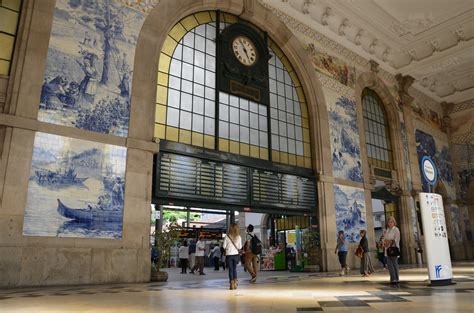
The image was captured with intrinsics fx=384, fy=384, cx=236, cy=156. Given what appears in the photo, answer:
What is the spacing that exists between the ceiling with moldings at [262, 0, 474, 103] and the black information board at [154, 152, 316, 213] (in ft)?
22.9

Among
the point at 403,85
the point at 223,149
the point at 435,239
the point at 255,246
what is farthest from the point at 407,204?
the point at 435,239

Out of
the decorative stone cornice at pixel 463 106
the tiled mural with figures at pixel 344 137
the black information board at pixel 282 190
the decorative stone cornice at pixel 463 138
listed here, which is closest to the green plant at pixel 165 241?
the black information board at pixel 282 190

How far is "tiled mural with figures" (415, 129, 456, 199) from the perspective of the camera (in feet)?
70.0

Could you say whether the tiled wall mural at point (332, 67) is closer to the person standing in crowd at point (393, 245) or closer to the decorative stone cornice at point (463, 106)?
the person standing in crowd at point (393, 245)

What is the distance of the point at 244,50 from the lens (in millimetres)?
13906

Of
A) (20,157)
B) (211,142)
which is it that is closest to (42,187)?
(20,157)

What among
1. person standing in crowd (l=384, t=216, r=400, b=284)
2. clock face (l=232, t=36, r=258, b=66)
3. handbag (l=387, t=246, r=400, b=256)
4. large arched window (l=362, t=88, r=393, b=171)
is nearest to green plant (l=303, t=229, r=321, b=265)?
large arched window (l=362, t=88, r=393, b=171)

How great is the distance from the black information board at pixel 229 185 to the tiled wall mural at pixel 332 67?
5079mm

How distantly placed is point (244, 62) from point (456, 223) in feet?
56.7

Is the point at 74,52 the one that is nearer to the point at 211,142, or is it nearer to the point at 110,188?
the point at 110,188

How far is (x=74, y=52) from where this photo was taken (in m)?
9.34

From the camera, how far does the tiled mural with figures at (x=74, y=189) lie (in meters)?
8.08

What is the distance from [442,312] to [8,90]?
8807 mm

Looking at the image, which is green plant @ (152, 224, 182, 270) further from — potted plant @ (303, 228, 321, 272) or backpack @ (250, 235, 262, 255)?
potted plant @ (303, 228, 321, 272)
